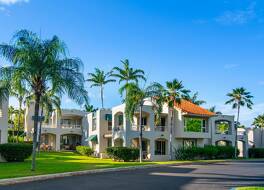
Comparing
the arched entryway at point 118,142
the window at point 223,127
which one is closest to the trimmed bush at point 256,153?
the window at point 223,127

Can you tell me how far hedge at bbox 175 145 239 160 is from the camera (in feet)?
139

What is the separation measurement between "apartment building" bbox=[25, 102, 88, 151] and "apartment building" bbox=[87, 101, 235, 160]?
914 centimetres

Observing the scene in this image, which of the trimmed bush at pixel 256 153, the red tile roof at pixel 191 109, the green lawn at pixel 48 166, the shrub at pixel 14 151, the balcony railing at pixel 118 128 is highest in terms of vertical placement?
the red tile roof at pixel 191 109

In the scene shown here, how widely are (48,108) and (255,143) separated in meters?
39.8

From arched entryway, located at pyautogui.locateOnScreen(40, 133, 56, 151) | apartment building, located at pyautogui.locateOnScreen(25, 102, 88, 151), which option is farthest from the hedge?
arched entryway, located at pyautogui.locateOnScreen(40, 133, 56, 151)

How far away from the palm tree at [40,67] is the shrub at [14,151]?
8655mm

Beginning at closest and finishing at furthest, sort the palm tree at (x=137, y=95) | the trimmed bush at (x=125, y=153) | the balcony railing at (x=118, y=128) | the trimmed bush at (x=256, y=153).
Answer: the palm tree at (x=137, y=95)
the trimmed bush at (x=125, y=153)
the balcony railing at (x=118, y=128)
the trimmed bush at (x=256, y=153)

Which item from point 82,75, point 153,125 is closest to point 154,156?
point 153,125

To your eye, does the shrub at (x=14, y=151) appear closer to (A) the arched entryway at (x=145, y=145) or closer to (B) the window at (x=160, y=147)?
(A) the arched entryway at (x=145, y=145)

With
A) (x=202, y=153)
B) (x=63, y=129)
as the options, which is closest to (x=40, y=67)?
(x=202, y=153)

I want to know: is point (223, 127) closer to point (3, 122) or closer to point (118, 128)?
point (118, 128)

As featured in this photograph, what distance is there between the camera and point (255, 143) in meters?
61.0

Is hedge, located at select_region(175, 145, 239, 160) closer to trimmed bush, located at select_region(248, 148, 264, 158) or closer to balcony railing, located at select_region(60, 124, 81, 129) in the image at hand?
trimmed bush, located at select_region(248, 148, 264, 158)

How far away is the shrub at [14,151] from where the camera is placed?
29969mm
